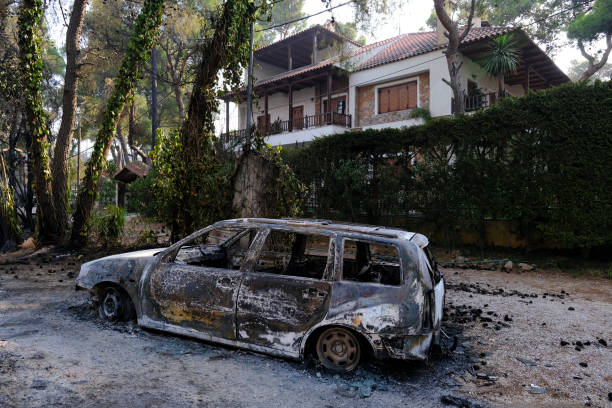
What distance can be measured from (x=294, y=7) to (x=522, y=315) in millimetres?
41293

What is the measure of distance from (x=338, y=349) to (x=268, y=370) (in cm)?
68

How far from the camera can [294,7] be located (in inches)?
1585

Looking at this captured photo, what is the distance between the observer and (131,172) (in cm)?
1861

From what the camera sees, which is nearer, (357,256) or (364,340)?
(364,340)

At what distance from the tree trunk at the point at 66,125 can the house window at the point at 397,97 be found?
1516cm

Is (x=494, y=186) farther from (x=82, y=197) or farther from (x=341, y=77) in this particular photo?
(x=341, y=77)

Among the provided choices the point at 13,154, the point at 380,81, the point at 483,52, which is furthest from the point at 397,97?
the point at 13,154

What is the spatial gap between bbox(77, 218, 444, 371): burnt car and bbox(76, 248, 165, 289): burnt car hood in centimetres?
1

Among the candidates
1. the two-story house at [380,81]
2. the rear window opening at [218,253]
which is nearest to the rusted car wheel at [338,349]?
the rear window opening at [218,253]

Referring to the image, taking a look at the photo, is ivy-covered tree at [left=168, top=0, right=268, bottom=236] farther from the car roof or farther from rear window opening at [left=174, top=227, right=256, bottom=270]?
the car roof

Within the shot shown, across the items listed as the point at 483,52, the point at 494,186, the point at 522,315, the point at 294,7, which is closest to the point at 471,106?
the point at 483,52

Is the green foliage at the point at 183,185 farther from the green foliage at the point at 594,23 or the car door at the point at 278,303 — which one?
the green foliage at the point at 594,23

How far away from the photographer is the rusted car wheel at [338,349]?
11.6 feet

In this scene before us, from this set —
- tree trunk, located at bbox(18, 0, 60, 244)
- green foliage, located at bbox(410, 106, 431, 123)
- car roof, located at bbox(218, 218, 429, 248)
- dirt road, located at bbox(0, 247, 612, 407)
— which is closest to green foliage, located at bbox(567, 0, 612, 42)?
green foliage, located at bbox(410, 106, 431, 123)
